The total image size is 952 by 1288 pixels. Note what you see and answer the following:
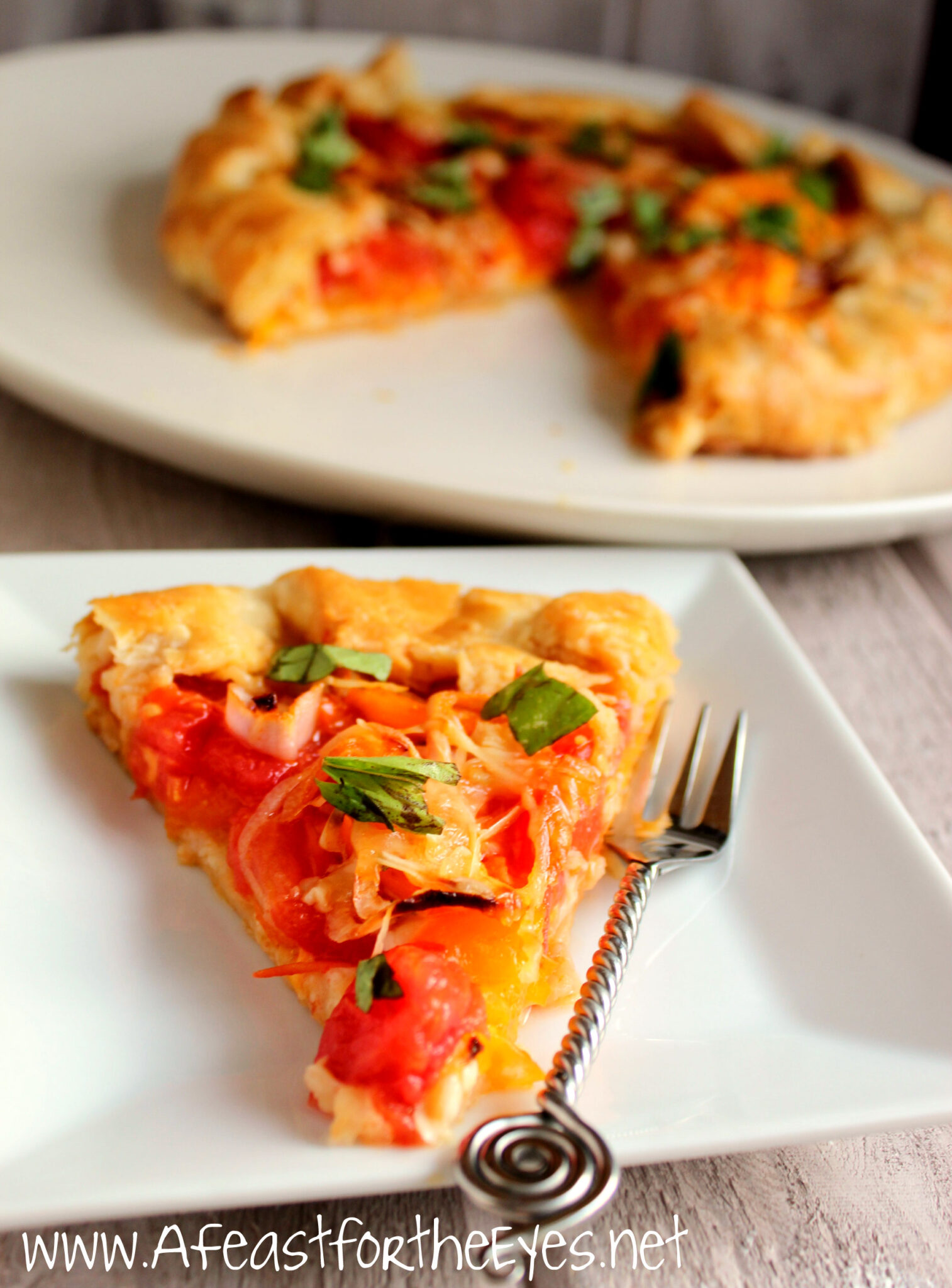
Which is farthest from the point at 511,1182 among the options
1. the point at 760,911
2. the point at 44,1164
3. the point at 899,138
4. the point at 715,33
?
the point at 899,138

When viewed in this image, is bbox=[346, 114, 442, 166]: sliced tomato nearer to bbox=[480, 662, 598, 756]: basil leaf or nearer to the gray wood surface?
the gray wood surface

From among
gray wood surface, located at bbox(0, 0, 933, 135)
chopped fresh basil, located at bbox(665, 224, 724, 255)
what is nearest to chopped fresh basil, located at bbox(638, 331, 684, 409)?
chopped fresh basil, located at bbox(665, 224, 724, 255)

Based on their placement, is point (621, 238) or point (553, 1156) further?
point (621, 238)

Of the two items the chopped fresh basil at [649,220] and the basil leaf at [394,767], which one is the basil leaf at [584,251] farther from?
the basil leaf at [394,767]

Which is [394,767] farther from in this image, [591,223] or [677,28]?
[677,28]

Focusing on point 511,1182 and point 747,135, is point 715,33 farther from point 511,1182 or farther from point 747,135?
point 511,1182

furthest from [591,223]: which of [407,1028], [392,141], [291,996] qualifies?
[407,1028]

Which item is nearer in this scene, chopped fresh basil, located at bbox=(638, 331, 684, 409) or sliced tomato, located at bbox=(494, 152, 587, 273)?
chopped fresh basil, located at bbox=(638, 331, 684, 409)
